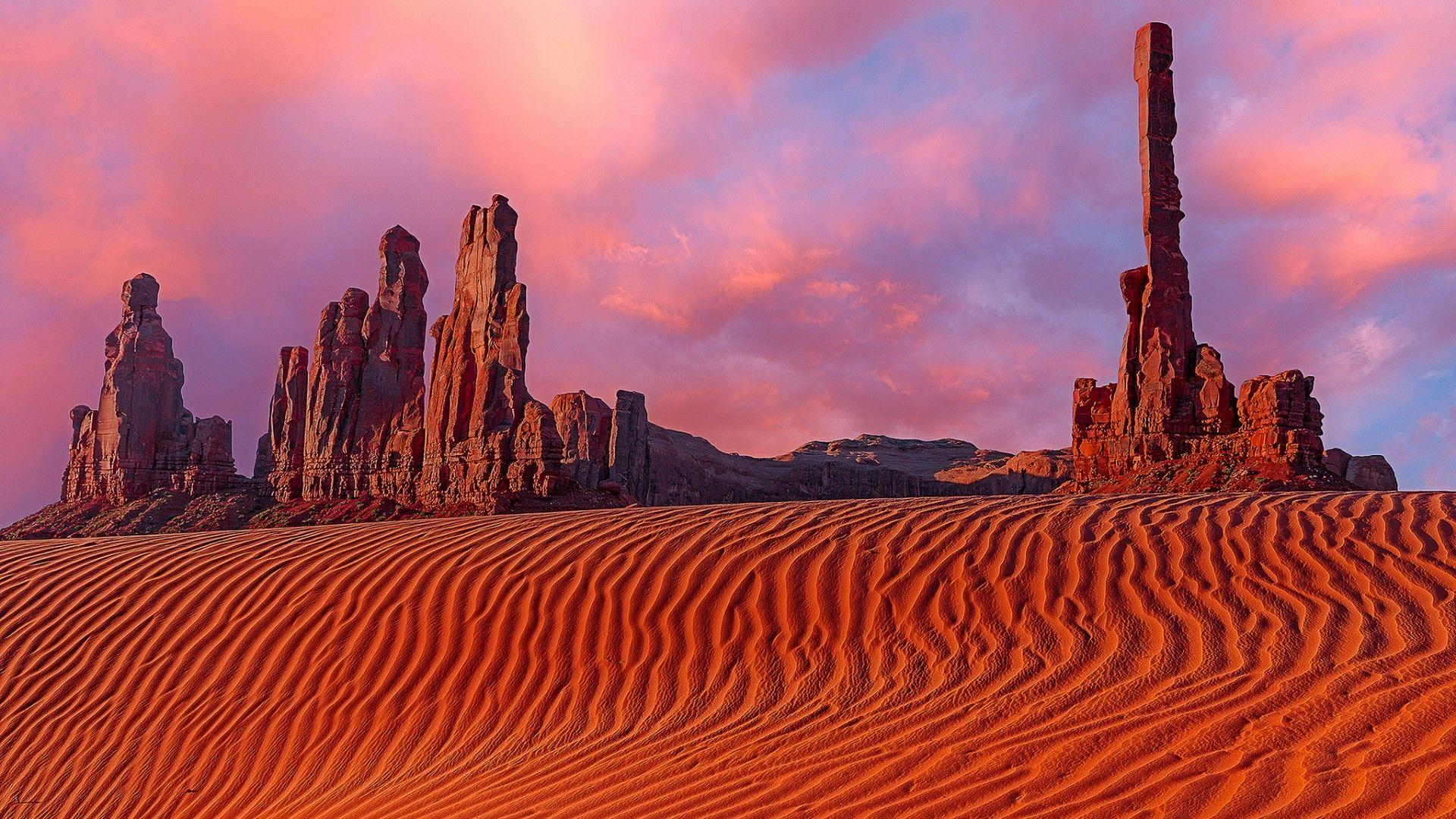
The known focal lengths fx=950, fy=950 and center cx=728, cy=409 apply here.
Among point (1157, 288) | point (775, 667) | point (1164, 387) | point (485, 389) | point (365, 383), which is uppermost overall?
point (1157, 288)

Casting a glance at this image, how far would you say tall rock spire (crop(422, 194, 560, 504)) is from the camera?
1151 inches

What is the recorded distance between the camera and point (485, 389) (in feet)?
106

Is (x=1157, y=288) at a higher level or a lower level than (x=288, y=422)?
higher

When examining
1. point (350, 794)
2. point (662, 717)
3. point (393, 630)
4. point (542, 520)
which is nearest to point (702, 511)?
point (542, 520)

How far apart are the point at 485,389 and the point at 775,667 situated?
28178mm

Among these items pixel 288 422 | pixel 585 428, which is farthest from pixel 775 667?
pixel 288 422

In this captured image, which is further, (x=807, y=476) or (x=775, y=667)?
(x=807, y=476)

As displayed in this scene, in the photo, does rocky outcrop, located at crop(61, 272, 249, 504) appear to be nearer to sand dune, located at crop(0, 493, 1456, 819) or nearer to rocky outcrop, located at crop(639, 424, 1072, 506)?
rocky outcrop, located at crop(639, 424, 1072, 506)

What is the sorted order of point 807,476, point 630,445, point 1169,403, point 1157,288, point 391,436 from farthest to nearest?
point 807,476
point 630,445
point 391,436
point 1157,288
point 1169,403

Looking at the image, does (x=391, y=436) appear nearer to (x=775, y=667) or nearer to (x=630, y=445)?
(x=630, y=445)

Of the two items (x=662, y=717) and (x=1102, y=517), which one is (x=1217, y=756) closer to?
(x=662, y=717)

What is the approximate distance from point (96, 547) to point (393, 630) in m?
5.04

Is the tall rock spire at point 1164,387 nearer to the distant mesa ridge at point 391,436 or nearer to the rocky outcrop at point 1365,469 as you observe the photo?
the rocky outcrop at point 1365,469

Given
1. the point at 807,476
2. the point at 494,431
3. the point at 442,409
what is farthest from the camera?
the point at 807,476
